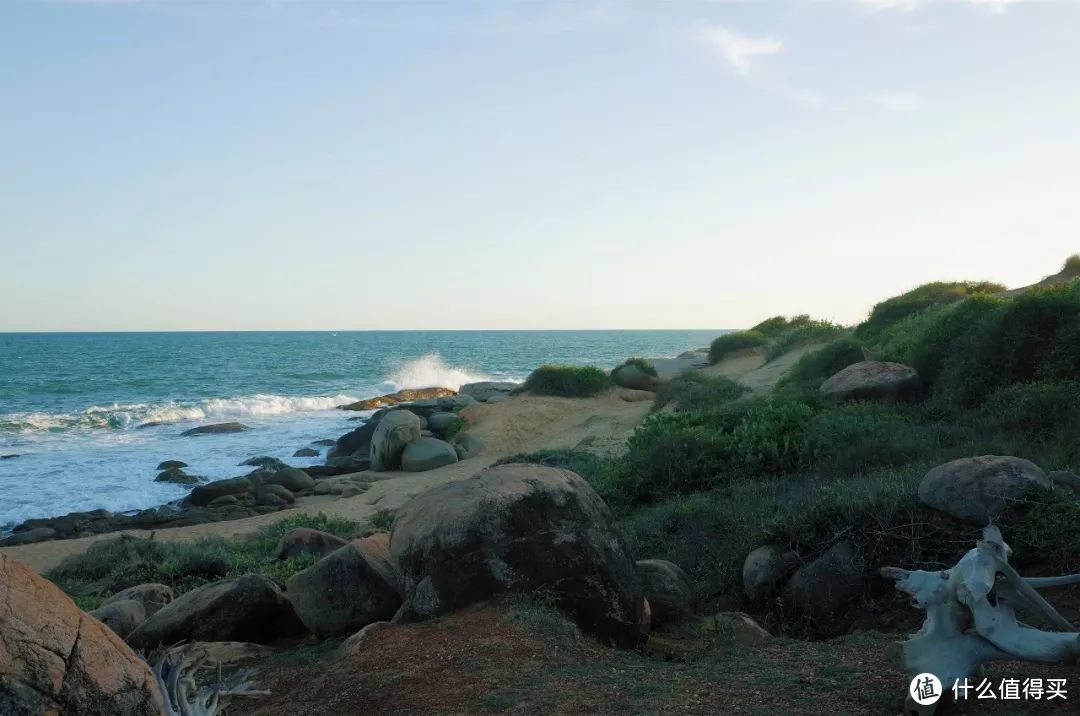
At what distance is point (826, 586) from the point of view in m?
Answer: 7.25

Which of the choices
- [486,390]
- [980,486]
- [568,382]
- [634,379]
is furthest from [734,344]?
[980,486]

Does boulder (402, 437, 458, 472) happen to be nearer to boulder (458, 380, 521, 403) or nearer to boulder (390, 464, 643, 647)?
boulder (458, 380, 521, 403)

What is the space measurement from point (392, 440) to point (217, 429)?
461 inches

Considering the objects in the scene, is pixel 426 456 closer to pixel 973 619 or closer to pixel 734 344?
pixel 734 344

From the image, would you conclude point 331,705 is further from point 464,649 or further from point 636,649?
point 636,649

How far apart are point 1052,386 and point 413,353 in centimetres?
7795

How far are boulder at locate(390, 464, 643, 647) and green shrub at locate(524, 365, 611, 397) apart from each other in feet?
68.7

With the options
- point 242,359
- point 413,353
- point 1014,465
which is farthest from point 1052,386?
point 413,353

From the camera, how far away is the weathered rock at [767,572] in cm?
764

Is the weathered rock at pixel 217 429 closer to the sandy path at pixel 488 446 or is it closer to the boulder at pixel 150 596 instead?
the sandy path at pixel 488 446

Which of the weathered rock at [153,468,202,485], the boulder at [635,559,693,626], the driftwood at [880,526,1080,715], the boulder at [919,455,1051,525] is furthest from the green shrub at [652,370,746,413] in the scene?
the driftwood at [880,526,1080,715]

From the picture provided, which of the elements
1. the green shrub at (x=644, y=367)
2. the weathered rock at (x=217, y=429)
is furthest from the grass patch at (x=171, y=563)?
the weathered rock at (x=217, y=429)

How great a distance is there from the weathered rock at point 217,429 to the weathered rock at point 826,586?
26923 mm

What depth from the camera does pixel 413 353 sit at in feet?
284
